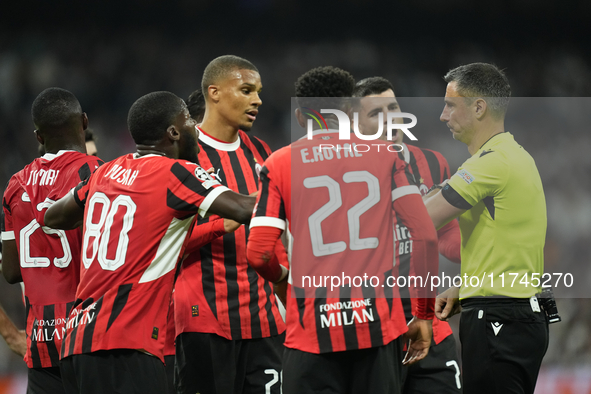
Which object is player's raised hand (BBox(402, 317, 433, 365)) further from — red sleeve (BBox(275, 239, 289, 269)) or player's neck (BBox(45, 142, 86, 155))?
player's neck (BBox(45, 142, 86, 155))

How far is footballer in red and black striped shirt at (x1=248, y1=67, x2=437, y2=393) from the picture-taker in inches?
100

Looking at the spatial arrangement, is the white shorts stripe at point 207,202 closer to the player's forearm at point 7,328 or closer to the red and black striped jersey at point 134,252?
the red and black striped jersey at point 134,252

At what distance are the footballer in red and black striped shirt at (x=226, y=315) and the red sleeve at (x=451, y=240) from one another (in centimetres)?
111

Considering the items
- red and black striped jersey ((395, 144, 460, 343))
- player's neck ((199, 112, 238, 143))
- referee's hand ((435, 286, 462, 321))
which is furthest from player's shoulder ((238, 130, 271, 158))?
referee's hand ((435, 286, 462, 321))

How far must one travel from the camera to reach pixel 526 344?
282cm

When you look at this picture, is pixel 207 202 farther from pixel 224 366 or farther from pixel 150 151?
pixel 224 366

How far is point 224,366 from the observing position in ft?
11.1

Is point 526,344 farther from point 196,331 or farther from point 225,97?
point 225,97

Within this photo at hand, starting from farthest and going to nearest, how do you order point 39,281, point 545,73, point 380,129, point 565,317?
1. point 545,73
2. point 565,317
3. point 380,129
4. point 39,281

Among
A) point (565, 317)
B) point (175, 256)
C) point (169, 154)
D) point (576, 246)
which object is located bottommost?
point (565, 317)

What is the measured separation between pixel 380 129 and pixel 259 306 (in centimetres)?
149

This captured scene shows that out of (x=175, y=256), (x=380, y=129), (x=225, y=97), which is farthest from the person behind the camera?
(x=380, y=129)

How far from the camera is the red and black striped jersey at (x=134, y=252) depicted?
259 cm

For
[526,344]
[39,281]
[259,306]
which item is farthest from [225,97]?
[526,344]
